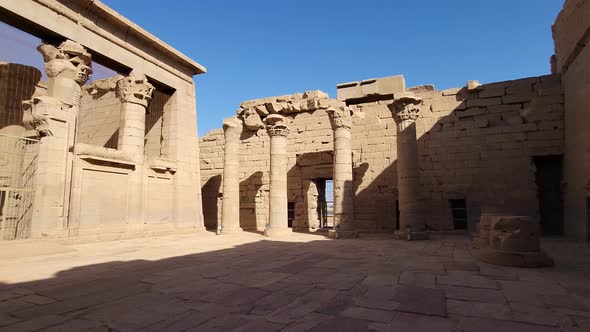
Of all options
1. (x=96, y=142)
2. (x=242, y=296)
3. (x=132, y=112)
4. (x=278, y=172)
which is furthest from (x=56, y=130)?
(x=242, y=296)

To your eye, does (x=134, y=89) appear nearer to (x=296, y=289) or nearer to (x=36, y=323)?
(x=36, y=323)

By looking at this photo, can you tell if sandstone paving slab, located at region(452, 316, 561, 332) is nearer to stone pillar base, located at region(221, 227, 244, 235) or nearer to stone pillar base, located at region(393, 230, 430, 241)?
stone pillar base, located at region(393, 230, 430, 241)

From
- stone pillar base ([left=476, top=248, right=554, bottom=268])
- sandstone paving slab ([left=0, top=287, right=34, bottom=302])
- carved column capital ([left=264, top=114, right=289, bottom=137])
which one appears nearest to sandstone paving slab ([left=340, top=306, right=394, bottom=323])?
stone pillar base ([left=476, top=248, right=554, bottom=268])

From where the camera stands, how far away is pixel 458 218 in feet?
42.1

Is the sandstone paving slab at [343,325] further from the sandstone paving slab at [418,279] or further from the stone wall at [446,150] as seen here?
the stone wall at [446,150]

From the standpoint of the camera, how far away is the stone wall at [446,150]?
38.6ft

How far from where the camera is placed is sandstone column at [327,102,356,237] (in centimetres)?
1162

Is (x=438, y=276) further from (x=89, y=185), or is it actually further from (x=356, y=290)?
(x=89, y=185)

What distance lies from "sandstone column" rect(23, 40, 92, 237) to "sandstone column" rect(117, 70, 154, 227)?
62.7 inches

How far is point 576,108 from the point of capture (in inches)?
402

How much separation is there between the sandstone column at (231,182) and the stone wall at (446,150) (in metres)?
2.48

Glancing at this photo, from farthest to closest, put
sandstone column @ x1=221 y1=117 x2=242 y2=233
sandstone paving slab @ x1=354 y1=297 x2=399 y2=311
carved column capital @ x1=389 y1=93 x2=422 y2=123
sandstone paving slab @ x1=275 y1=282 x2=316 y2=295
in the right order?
sandstone column @ x1=221 y1=117 x2=242 y2=233
carved column capital @ x1=389 y1=93 x2=422 y2=123
sandstone paving slab @ x1=275 y1=282 x2=316 y2=295
sandstone paving slab @ x1=354 y1=297 x2=399 y2=311

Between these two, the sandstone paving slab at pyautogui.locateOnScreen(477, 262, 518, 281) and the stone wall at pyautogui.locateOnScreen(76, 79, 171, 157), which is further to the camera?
the stone wall at pyautogui.locateOnScreen(76, 79, 171, 157)

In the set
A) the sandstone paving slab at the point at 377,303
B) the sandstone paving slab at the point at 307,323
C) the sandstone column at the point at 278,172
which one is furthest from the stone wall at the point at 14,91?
the sandstone paving slab at the point at 377,303
